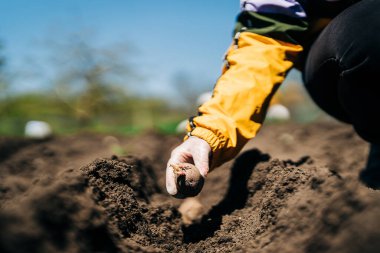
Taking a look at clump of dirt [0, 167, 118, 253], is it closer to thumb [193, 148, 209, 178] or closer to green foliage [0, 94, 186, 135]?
thumb [193, 148, 209, 178]

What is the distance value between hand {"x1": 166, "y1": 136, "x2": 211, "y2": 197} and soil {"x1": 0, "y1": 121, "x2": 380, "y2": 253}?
17cm

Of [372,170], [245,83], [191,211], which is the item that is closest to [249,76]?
[245,83]

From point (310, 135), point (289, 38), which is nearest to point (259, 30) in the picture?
point (289, 38)

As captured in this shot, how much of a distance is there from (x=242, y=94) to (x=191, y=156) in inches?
15.8

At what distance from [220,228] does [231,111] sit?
0.51m

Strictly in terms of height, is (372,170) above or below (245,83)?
below

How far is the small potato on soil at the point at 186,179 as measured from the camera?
1.37 metres

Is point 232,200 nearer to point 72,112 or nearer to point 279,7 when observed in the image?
point 279,7

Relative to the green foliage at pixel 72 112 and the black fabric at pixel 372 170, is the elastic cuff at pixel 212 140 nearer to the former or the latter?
the black fabric at pixel 372 170

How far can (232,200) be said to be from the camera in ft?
6.15

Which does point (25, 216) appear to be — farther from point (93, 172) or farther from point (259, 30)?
point (259, 30)

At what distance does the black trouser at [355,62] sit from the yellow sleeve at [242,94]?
0.17 m

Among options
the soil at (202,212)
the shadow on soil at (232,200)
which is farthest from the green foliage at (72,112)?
the soil at (202,212)

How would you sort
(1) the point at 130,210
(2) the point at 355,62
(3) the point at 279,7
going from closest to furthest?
(1) the point at 130,210 → (2) the point at 355,62 → (3) the point at 279,7
